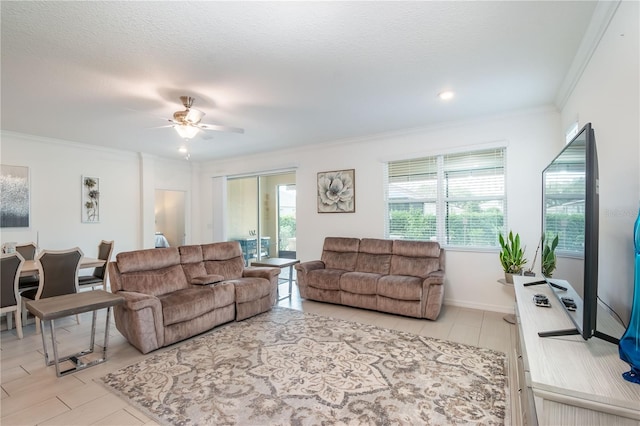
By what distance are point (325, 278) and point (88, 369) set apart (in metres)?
2.74

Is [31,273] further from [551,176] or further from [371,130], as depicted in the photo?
[551,176]

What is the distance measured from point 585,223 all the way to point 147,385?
2963 millimetres

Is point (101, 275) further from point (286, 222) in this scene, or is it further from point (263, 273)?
point (286, 222)

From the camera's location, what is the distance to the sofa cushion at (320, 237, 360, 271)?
469 cm

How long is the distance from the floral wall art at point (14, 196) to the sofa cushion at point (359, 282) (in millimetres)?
4943

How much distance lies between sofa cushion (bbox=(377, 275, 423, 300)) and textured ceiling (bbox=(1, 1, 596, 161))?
213 cm

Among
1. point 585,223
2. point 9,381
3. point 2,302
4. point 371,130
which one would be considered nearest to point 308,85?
point 371,130

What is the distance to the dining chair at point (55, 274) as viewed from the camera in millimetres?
3250

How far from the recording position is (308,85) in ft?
9.81

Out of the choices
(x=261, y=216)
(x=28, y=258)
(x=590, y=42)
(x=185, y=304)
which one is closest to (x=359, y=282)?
(x=185, y=304)

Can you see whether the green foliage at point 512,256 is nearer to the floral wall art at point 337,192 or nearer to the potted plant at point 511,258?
the potted plant at point 511,258

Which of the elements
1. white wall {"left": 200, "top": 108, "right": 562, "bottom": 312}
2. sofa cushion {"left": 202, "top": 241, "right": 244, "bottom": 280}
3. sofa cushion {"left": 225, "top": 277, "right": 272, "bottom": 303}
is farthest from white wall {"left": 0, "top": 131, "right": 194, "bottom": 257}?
sofa cushion {"left": 225, "top": 277, "right": 272, "bottom": 303}

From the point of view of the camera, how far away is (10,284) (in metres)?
3.12

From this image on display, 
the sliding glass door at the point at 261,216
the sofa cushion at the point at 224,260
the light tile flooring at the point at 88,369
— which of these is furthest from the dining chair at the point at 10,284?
the sliding glass door at the point at 261,216
